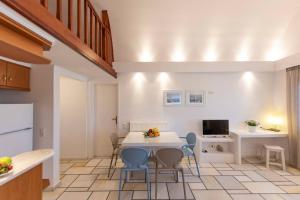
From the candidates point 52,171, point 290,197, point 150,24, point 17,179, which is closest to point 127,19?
point 150,24

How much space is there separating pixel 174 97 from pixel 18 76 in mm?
3511

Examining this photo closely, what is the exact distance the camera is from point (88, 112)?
5.07 metres

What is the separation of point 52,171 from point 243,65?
494 cm

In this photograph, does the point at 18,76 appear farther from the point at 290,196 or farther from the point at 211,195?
the point at 290,196

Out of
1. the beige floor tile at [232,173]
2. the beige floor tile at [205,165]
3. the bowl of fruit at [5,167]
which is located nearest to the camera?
the bowl of fruit at [5,167]

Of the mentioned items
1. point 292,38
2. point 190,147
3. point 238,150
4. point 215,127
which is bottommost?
point 238,150

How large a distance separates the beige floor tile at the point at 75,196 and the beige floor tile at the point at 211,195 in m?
1.74

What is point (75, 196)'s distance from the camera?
3.06 meters

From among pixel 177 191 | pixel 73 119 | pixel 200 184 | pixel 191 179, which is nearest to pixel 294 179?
pixel 200 184

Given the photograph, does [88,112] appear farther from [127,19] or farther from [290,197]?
[290,197]

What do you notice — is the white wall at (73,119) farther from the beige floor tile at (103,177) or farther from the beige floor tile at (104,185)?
the beige floor tile at (104,185)

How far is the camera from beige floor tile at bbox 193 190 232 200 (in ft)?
9.70

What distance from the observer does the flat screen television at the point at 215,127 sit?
4984 millimetres

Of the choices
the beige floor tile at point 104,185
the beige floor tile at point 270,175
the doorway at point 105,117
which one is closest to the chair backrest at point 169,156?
the beige floor tile at point 104,185
